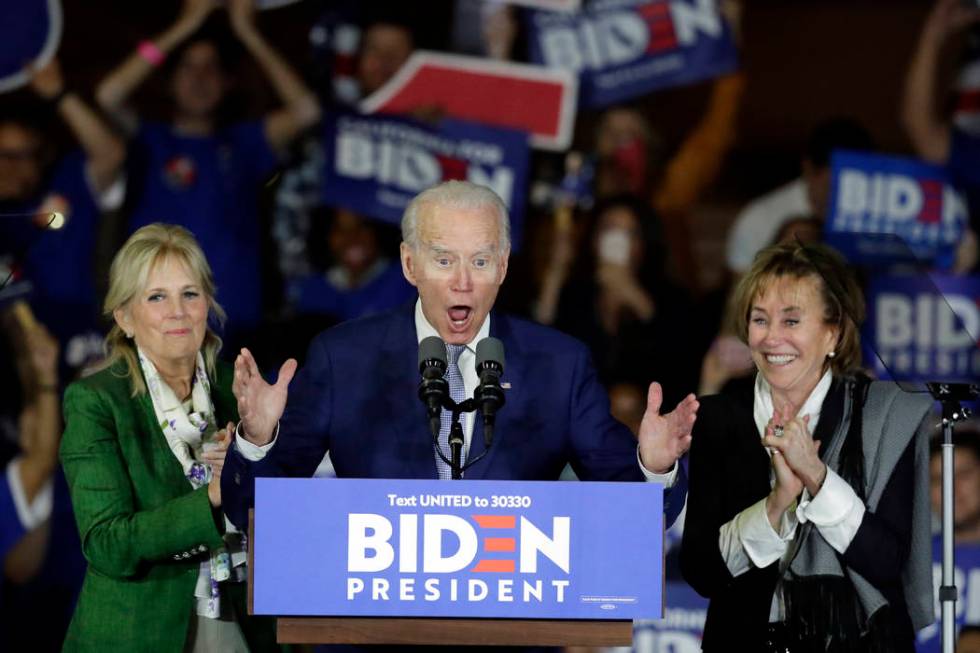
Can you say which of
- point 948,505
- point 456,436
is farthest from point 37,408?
point 948,505

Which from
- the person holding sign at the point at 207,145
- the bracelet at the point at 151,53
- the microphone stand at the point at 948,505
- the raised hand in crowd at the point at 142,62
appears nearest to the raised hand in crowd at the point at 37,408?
the person holding sign at the point at 207,145

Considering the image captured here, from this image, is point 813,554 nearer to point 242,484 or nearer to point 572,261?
point 242,484

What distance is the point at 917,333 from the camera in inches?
138

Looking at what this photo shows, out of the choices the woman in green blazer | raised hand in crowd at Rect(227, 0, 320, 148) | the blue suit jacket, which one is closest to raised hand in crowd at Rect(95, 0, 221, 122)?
raised hand in crowd at Rect(227, 0, 320, 148)

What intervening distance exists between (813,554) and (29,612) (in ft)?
11.9

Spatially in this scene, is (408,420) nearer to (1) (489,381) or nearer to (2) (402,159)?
(1) (489,381)

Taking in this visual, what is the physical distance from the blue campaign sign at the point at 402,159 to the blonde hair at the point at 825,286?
290 cm

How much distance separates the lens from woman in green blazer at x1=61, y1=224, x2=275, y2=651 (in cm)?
314

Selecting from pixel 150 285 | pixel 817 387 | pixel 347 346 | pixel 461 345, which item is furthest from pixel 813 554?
pixel 150 285

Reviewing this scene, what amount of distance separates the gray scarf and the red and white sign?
324 cm

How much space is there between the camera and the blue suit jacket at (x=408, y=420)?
3031 mm

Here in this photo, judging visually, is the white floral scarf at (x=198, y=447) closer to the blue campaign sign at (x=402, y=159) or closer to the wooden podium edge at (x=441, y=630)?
the wooden podium edge at (x=441, y=630)

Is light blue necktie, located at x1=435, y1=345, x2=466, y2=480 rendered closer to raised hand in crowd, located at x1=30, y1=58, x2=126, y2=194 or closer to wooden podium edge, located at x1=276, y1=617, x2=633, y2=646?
wooden podium edge, located at x1=276, y1=617, x2=633, y2=646

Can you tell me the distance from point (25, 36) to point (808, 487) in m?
4.11
